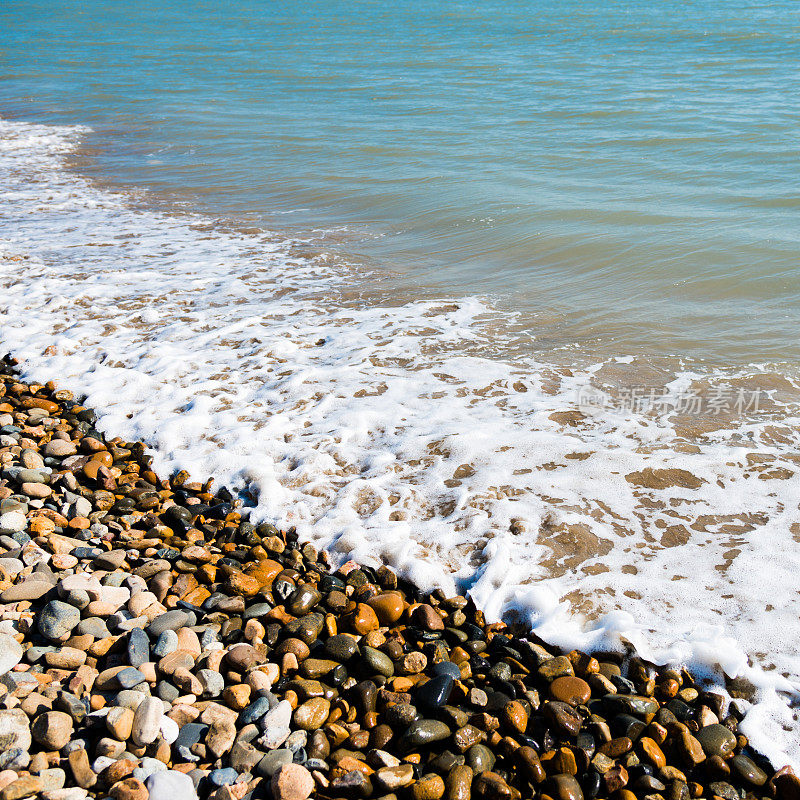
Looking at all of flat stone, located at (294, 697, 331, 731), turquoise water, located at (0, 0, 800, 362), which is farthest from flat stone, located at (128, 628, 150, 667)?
turquoise water, located at (0, 0, 800, 362)

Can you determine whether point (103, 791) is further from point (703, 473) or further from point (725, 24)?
point (725, 24)

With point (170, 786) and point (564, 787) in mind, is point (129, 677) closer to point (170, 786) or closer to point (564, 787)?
point (170, 786)

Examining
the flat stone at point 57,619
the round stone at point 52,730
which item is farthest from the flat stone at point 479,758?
the flat stone at point 57,619

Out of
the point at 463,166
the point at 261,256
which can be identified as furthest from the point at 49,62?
the point at 261,256

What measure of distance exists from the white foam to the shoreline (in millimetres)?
214

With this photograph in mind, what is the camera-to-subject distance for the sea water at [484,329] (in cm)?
355

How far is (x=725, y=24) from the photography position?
77.8 feet

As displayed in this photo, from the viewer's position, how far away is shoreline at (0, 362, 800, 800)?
7.77 feet

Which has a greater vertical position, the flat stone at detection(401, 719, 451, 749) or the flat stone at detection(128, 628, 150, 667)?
the flat stone at detection(128, 628, 150, 667)

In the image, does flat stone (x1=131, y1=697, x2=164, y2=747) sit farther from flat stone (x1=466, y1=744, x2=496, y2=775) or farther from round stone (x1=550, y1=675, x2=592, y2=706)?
round stone (x1=550, y1=675, x2=592, y2=706)

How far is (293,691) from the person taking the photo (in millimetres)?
2682

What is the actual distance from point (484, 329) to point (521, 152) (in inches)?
284

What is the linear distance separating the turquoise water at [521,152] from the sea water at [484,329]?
8cm

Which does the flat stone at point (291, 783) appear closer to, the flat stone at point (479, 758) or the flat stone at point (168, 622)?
the flat stone at point (479, 758)
